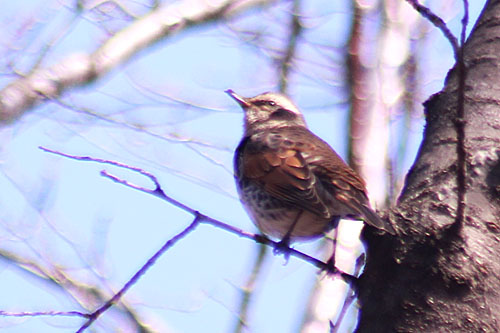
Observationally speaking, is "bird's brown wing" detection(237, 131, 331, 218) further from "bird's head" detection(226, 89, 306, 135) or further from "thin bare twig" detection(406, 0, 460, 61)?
"thin bare twig" detection(406, 0, 460, 61)

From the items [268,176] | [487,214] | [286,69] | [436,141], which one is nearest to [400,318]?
[487,214]

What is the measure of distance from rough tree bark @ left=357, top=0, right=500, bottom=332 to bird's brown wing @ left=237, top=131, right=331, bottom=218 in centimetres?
115

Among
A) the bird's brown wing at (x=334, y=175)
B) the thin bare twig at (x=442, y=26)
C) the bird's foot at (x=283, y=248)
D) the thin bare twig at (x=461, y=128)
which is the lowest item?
the bird's foot at (x=283, y=248)

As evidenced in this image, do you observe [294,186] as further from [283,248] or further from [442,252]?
[442,252]

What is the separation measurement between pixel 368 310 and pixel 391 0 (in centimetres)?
601

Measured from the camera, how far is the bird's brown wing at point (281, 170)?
4.18 metres

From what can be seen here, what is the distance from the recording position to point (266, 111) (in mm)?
6484

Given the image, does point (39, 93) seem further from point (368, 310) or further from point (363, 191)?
point (368, 310)

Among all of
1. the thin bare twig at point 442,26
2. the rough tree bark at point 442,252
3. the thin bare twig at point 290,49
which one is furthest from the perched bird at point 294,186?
the thin bare twig at point 290,49

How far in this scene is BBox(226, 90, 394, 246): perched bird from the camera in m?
4.15

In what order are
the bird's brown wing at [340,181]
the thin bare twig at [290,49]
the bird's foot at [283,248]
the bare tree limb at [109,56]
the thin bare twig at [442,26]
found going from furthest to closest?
the thin bare twig at [290,49], the bare tree limb at [109,56], the bird's brown wing at [340,181], the bird's foot at [283,248], the thin bare twig at [442,26]

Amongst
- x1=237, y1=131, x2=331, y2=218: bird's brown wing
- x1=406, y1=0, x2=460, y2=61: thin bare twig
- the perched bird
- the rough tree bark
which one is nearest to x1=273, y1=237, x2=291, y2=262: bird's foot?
the perched bird

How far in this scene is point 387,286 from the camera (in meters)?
2.61

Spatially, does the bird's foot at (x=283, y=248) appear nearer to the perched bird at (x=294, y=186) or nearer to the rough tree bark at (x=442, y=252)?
the perched bird at (x=294, y=186)
